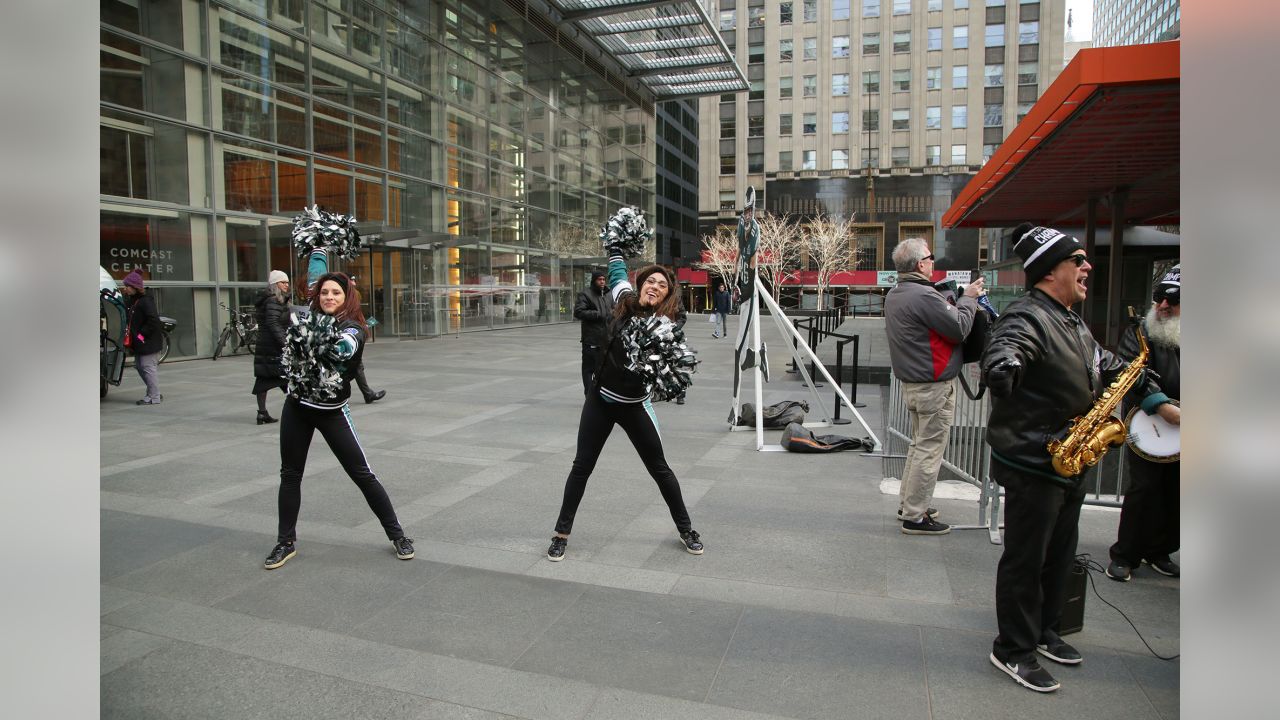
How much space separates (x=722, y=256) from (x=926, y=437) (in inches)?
2011

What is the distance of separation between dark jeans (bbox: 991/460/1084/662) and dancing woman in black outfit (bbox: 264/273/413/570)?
10.8 ft

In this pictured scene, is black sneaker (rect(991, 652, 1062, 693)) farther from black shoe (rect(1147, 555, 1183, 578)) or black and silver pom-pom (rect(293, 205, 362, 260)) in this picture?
black and silver pom-pom (rect(293, 205, 362, 260))

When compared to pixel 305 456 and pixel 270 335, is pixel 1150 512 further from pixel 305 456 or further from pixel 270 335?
pixel 270 335

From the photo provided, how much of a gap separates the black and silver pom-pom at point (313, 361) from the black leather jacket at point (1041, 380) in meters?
3.45

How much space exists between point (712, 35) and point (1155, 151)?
23.2 m

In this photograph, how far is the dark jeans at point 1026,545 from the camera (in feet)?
10.6

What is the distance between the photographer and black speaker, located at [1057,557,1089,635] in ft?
11.8

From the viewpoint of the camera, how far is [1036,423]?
3.22 metres

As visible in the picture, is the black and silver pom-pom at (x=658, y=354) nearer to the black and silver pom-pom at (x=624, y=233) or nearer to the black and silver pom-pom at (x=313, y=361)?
the black and silver pom-pom at (x=624, y=233)

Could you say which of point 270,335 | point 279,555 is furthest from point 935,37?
point 279,555

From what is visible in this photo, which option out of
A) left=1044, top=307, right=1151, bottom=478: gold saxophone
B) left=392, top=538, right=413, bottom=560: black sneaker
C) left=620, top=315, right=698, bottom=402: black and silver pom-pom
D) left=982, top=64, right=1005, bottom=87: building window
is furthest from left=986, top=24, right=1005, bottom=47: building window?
left=392, top=538, right=413, bottom=560: black sneaker

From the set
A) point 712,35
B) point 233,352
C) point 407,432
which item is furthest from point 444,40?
point 407,432

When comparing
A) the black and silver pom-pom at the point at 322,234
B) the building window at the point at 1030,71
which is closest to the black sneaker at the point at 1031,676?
the black and silver pom-pom at the point at 322,234
